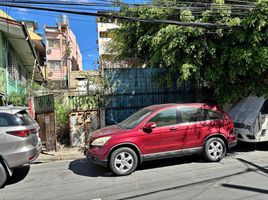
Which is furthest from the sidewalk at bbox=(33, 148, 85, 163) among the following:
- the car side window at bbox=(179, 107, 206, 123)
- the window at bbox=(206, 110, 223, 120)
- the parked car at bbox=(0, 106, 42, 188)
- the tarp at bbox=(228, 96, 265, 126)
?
the tarp at bbox=(228, 96, 265, 126)

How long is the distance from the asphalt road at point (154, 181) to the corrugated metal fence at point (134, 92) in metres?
3.70

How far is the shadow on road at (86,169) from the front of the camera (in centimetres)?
736

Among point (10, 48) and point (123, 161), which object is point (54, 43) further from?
point (123, 161)

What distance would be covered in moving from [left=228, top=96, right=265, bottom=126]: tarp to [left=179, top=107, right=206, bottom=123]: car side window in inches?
82.7

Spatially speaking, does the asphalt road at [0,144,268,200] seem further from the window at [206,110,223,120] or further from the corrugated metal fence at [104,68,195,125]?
the corrugated metal fence at [104,68,195,125]

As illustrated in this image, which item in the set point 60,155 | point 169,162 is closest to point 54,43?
point 60,155

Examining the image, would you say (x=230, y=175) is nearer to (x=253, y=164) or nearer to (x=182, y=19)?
(x=253, y=164)

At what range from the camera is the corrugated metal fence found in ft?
39.1

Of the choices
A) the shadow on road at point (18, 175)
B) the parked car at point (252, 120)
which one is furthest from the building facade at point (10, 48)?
the parked car at point (252, 120)

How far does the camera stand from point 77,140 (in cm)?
1104

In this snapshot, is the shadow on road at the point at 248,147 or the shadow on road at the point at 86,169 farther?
the shadow on road at the point at 248,147

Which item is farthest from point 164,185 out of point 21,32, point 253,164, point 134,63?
point 21,32

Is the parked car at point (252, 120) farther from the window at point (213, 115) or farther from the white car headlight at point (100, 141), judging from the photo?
the white car headlight at point (100, 141)

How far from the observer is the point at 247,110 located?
9.81m
